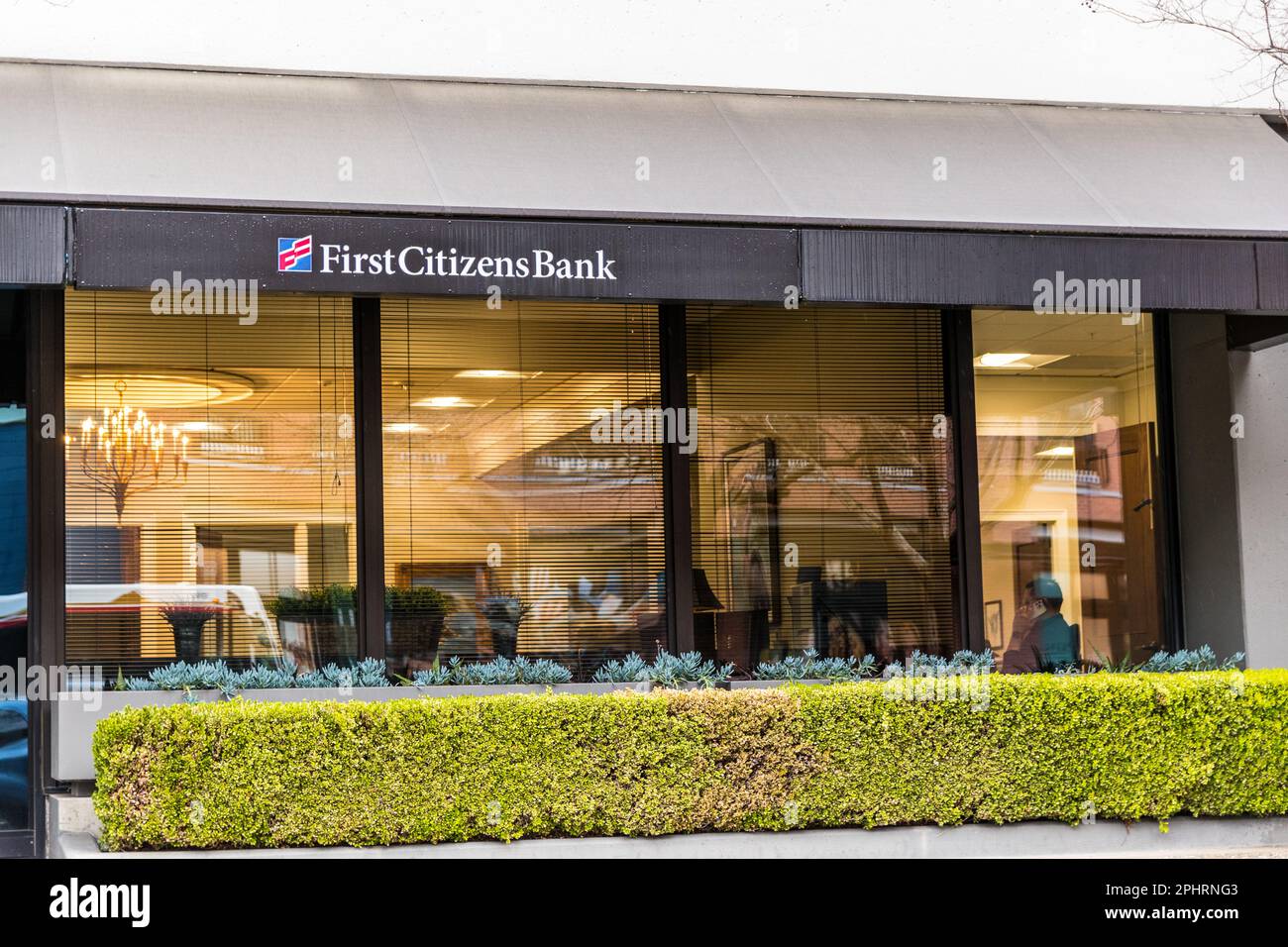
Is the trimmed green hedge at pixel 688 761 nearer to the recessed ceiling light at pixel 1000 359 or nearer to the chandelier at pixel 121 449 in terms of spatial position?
the chandelier at pixel 121 449

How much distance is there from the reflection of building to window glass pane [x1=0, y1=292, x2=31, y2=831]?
0.11 ft

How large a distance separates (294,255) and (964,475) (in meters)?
4.42

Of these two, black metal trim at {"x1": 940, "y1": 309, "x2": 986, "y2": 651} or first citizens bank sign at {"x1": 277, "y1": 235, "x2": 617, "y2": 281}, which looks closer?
first citizens bank sign at {"x1": 277, "y1": 235, "x2": 617, "y2": 281}

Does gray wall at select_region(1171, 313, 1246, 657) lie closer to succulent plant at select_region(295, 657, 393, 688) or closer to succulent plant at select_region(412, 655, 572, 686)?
succulent plant at select_region(412, 655, 572, 686)

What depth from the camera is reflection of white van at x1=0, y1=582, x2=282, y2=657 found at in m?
8.16

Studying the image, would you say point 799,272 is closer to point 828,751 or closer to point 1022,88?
point 828,751

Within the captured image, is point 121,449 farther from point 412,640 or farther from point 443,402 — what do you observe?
point 412,640

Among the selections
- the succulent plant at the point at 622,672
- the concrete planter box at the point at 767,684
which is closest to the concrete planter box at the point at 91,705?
the succulent plant at the point at 622,672

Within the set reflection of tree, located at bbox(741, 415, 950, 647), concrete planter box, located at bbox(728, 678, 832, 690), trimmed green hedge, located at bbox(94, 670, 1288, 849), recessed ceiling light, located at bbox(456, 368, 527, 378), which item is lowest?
trimmed green hedge, located at bbox(94, 670, 1288, 849)

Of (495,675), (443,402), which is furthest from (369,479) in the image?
(495,675)

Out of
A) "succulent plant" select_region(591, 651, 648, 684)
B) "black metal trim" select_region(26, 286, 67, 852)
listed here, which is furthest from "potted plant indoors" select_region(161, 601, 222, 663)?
"succulent plant" select_region(591, 651, 648, 684)

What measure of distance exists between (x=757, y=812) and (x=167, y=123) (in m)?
4.57

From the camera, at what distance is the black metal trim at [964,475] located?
9172mm

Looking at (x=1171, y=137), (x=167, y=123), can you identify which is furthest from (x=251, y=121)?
(x=1171, y=137)
